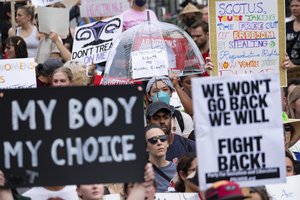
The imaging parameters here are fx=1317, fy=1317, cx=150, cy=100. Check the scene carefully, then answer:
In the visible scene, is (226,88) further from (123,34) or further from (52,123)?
(123,34)

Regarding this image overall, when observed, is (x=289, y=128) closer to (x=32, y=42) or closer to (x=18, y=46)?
(x=18, y=46)

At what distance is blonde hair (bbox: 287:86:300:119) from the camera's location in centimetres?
1300

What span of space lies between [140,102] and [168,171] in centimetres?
274

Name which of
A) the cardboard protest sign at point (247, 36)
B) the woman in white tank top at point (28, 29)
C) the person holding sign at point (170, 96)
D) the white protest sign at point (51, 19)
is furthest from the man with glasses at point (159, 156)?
the woman in white tank top at point (28, 29)

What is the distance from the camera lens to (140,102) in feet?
27.8

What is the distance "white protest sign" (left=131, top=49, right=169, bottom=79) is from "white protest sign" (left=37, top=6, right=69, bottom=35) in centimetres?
228

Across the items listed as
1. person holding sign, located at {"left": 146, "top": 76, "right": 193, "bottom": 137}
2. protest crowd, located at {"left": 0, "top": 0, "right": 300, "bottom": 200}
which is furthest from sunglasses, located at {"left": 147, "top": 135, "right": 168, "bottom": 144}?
person holding sign, located at {"left": 146, "top": 76, "right": 193, "bottom": 137}

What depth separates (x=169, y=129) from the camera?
1177 centimetres

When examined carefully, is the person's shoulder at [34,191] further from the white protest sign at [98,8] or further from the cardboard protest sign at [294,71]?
the white protest sign at [98,8]

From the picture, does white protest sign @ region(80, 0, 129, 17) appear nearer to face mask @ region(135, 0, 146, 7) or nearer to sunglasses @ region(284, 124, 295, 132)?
face mask @ region(135, 0, 146, 7)

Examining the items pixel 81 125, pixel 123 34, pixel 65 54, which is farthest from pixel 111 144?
pixel 65 54

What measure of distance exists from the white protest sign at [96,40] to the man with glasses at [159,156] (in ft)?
11.3

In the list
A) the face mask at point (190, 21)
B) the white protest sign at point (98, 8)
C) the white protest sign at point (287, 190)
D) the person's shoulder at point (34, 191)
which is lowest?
the white protest sign at point (287, 190)

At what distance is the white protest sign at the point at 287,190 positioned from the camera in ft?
35.0
